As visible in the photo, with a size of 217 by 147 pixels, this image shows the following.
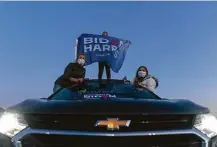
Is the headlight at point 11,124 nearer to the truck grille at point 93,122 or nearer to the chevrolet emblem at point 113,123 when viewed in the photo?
the truck grille at point 93,122

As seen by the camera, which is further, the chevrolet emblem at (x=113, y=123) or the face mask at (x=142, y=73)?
the face mask at (x=142, y=73)

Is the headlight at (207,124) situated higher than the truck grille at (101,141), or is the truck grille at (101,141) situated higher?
the headlight at (207,124)

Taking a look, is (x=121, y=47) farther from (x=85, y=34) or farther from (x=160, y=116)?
(x=160, y=116)

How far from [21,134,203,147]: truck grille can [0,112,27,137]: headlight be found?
0.43 ft

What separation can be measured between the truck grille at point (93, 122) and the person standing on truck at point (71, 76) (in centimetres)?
220

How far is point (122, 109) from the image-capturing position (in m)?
2.99

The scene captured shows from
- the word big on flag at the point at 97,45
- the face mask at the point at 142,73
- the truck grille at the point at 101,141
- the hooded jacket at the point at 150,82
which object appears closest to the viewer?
the truck grille at the point at 101,141

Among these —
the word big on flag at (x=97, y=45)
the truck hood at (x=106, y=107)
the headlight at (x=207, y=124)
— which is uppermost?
the word big on flag at (x=97, y=45)

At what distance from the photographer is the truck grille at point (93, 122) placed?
2.89 metres

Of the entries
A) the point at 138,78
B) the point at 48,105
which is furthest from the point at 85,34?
the point at 48,105

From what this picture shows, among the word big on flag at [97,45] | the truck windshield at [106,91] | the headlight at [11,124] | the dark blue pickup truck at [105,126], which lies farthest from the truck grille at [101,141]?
the word big on flag at [97,45]

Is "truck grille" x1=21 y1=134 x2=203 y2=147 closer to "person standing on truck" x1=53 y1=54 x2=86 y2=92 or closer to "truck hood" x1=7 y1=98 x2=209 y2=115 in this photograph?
"truck hood" x1=7 y1=98 x2=209 y2=115

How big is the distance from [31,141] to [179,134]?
112 cm

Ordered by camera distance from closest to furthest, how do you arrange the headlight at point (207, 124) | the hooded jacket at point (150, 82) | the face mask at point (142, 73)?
the headlight at point (207, 124) < the face mask at point (142, 73) < the hooded jacket at point (150, 82)
